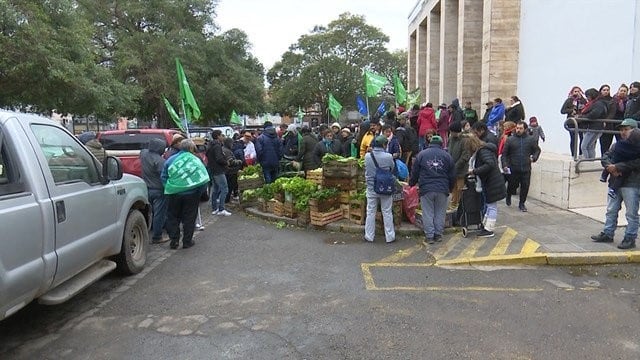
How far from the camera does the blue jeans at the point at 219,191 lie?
1057 centimetres

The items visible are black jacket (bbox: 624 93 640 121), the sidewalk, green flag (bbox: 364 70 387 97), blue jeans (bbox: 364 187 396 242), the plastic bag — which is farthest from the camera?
green flag (bbox: 364 70 387 97)

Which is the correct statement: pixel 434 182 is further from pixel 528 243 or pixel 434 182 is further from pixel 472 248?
pixel 528 243

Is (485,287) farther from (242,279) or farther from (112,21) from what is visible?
(112,21)

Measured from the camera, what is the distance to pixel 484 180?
782 cm

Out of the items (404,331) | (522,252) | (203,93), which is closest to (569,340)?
(404,331)

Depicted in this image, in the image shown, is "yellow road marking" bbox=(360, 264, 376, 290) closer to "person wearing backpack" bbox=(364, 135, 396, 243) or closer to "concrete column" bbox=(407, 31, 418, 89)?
"person wearing backpack" bbox=(364, 135, 396, 243)

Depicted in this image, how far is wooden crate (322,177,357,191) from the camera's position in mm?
8953

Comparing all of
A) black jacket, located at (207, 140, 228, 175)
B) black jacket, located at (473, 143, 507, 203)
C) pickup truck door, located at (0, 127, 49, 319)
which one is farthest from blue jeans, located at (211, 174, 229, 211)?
pickup truck door, located at (0, 127, 49, 319)

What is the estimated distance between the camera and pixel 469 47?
19.5 meters

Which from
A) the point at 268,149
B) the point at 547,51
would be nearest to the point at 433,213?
the point at 268,149

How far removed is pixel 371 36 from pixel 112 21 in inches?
1214

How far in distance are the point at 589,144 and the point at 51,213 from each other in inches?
378

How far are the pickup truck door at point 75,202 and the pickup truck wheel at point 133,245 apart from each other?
1.54ft

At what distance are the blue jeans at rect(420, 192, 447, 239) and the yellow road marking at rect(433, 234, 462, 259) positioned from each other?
230mm
